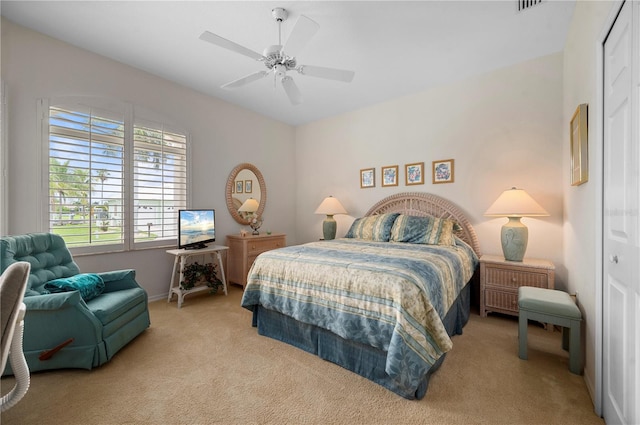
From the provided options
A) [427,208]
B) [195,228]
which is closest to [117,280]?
[195,228]

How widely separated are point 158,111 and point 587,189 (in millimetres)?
4531

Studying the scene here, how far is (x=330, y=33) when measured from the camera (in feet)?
8.66

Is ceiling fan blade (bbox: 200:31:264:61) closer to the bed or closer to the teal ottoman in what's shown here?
the bed

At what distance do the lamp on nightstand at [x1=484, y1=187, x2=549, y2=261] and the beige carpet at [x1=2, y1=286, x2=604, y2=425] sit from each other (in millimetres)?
879

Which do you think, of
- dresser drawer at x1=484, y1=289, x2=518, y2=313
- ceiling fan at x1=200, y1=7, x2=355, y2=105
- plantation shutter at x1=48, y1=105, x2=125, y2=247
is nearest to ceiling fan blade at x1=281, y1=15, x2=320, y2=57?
ceiling fan at x1=200, y1=7, x2=355, y2=105

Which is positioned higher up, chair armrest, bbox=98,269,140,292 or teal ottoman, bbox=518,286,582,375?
chair armrest, bbox=98,269,140,292

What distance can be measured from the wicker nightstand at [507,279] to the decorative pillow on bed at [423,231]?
18.4 inches

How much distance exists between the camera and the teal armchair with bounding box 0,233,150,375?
1902mm

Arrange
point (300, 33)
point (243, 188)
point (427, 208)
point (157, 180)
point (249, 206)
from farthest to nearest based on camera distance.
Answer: point (243, 188), point (249, 206), point (427, 208), point (157, 180), point (300, 33)

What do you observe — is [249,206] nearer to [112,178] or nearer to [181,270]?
[181,270]

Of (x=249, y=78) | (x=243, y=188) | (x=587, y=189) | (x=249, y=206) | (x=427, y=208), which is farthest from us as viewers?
(x=243, y=188)

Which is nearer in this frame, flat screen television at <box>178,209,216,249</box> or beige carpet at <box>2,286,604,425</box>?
beige carpet at <box>2,286,604,425</box>

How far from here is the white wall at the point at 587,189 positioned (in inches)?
65.4

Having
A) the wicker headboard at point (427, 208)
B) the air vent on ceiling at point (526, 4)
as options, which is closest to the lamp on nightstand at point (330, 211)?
the wicker headboard at point (427, 208)
